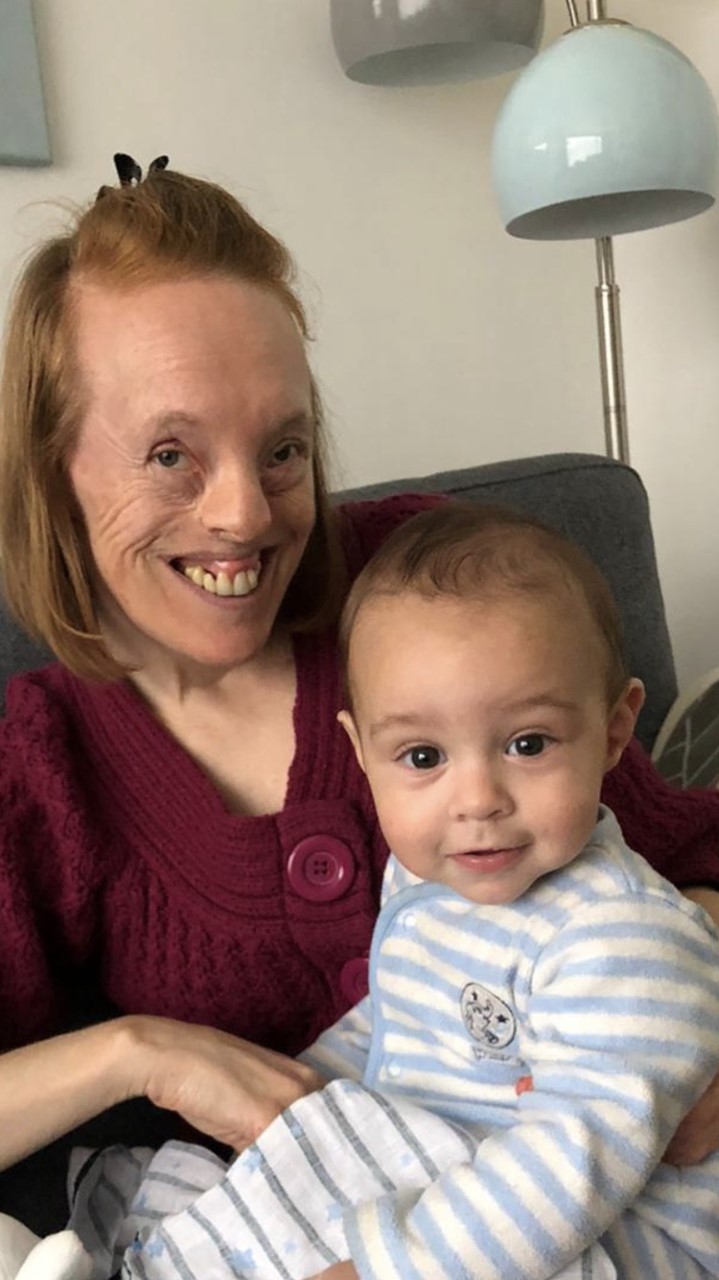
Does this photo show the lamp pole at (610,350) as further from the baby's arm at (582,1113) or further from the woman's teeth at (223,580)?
the baby's arm at (582,1113)

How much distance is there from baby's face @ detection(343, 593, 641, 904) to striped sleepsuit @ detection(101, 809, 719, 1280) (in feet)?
0.15

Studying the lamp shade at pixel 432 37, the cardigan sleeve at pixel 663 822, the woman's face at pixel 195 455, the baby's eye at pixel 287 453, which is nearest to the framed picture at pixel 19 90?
the lamp shade at pixel 432 37

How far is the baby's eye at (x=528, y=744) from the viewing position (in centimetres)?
82

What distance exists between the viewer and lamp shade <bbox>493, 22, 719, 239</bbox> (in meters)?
1.69

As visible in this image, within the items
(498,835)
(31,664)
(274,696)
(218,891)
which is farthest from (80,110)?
(498,835)

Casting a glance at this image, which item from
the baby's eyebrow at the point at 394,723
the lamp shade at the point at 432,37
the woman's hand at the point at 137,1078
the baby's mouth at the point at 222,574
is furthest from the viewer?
the lamp shade at the point at 432,37

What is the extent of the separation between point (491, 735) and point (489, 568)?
11 cm

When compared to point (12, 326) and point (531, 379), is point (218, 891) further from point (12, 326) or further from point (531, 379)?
point (531, 379)

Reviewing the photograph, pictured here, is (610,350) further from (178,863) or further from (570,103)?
(178,863)

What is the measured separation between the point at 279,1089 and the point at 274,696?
1.28ft

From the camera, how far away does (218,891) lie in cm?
111

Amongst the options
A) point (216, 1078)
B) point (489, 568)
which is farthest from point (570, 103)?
point (216, 1078)

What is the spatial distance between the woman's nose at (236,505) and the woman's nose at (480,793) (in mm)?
305

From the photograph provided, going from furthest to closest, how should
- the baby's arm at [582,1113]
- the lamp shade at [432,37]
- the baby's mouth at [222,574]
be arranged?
the lamp shade at [432,37], the baby's mouth at [222,574], the baby's arm at [582,1113]
